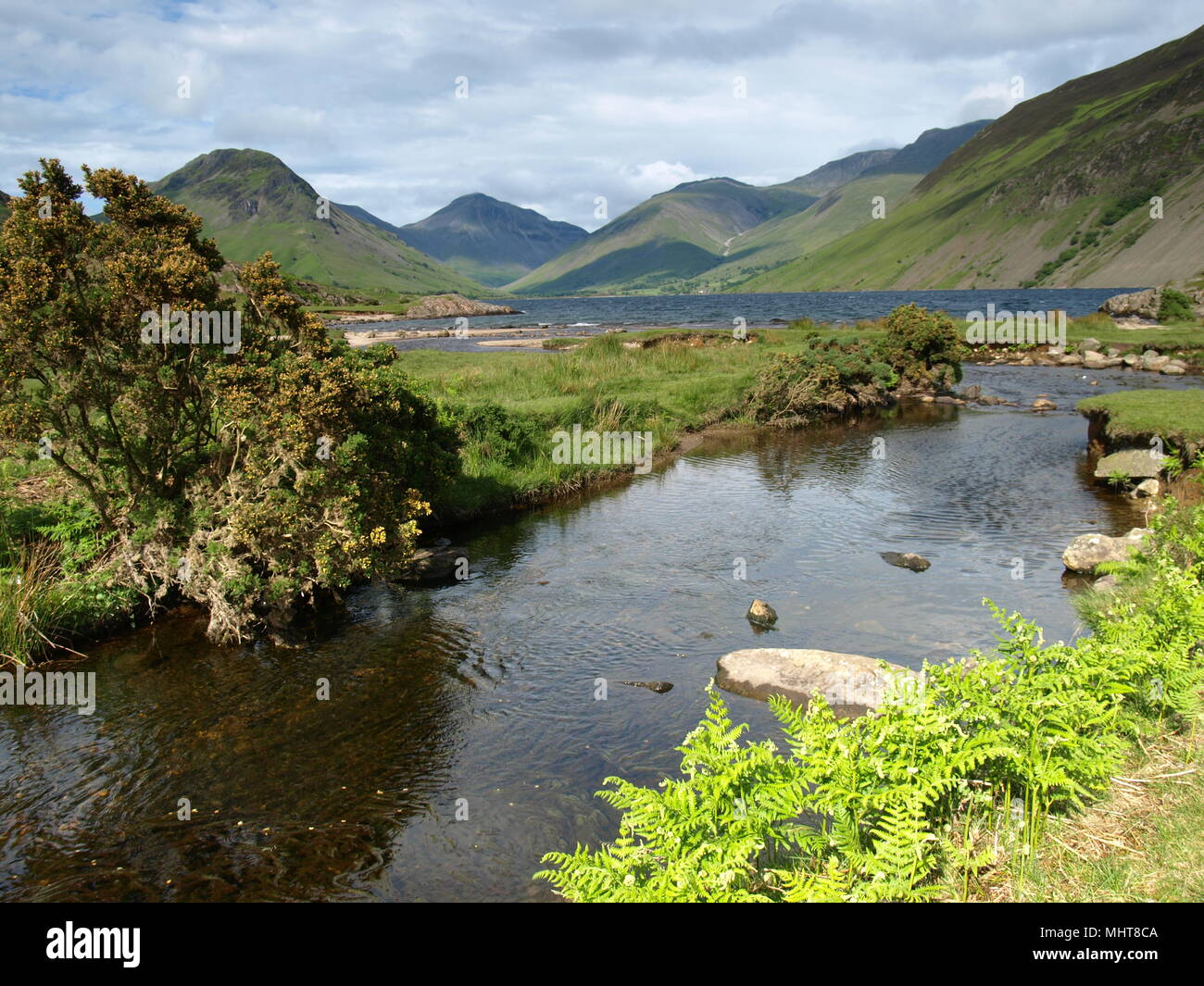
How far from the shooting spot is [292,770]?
11742 millimetres

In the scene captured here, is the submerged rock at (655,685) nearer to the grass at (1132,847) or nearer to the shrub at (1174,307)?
the grass at (1132,847)

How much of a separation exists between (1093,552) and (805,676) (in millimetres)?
10074

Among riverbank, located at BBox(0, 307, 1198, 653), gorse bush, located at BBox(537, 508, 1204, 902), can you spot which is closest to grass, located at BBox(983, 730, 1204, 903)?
gorse bush, located at BBox(537, 508, 1204, 902)

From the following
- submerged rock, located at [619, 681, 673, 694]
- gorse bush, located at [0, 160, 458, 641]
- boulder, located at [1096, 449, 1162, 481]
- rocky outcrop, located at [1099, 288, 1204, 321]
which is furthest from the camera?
rocky outcrop, located at [1099, 288, 1204, 321]

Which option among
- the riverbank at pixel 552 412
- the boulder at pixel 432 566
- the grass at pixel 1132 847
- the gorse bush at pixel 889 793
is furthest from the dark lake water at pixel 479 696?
the grass at pixel 1132 847

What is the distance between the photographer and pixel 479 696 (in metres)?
14.2

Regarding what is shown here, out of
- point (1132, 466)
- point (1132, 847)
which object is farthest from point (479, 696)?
point (1132, 466)

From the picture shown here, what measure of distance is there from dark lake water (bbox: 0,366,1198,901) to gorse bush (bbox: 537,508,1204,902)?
11.9 ft

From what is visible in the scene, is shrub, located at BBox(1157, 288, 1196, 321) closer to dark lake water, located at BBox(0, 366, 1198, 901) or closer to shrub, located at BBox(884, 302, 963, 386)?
shrub, located at BBox(884, 302, 963, 386)

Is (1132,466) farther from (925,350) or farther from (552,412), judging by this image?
(925,350)

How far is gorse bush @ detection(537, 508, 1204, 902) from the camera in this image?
589cm

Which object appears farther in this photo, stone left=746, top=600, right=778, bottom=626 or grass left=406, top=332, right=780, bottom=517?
grass left=406, top=332, right=780, bottom=517

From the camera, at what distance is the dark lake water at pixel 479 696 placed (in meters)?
9.91
